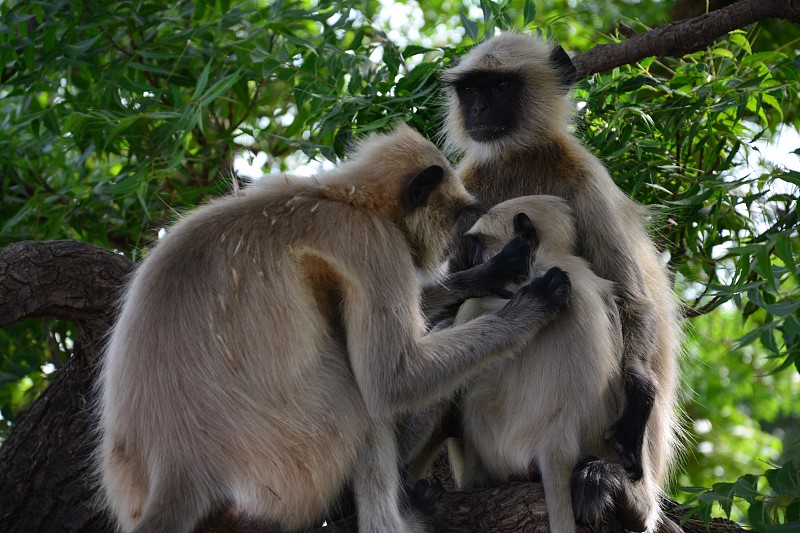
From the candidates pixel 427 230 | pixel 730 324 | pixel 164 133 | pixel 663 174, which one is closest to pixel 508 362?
pixel 427 230

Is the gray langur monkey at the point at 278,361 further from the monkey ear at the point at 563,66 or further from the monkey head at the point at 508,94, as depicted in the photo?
the monkey ear at the point at 563,66

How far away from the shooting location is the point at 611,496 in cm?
302

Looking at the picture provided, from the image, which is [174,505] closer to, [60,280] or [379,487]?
[379,487]

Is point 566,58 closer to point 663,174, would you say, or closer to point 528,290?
point 663,174

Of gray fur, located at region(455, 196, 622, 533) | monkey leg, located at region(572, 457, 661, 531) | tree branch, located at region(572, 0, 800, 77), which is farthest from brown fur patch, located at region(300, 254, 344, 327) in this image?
tree branch, located at region(572, 0, 800, 77)

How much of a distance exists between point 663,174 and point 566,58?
655mm

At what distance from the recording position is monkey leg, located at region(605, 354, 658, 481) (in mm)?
3117

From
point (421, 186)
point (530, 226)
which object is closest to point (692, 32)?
point (530, 226)

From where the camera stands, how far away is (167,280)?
2.79 m

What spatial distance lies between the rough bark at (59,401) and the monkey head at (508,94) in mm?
1393

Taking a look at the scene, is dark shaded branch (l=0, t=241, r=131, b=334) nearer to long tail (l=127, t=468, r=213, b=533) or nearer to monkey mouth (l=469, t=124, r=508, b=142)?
long tail (l=127, t=468, r=213, b=533)

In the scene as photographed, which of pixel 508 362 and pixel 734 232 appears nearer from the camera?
pixel 508 362

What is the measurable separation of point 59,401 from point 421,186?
1749 mm

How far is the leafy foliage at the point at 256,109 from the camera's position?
13.2ft
